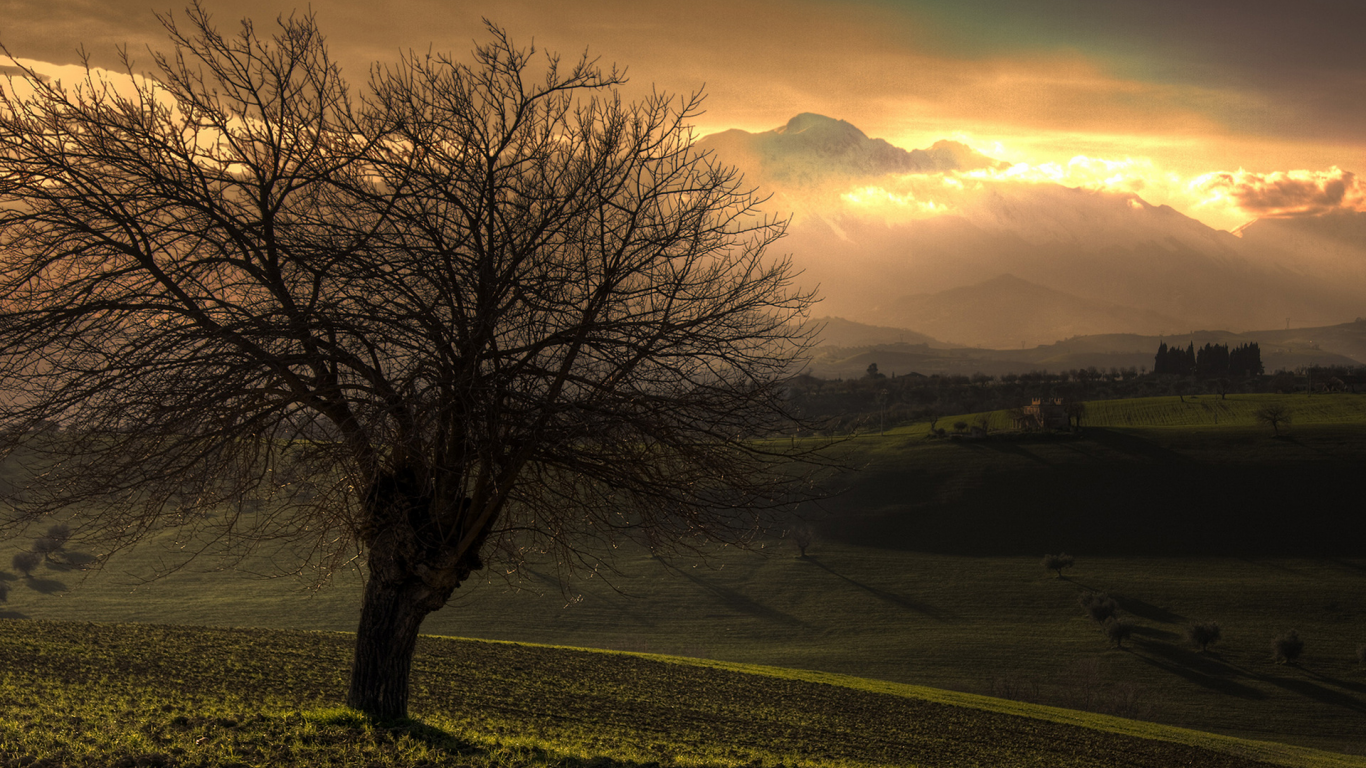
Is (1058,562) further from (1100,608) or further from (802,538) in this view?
(802,538)

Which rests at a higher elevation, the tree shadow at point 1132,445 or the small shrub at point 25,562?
the tree shadow at point 1132,445

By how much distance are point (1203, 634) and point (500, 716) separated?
57.9 metres

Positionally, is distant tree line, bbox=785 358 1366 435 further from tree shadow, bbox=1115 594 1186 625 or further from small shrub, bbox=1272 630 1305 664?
small shrub, bbox=1272 630 1305 664

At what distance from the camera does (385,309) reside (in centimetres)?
932

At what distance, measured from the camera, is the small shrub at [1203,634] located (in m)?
59.3

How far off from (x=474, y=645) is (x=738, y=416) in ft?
83.7

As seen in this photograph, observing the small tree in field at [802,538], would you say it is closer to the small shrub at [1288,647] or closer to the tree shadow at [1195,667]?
the tree shadow at [1195,667]

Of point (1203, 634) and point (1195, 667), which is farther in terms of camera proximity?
point (1203, 634)

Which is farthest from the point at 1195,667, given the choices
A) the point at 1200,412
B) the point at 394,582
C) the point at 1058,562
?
the point at 1200,412

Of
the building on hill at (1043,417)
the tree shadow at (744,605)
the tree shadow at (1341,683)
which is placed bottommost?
the tree shadow at (744,605)

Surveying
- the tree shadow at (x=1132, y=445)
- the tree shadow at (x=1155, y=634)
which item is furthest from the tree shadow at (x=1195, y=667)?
the tree shadow at (x=1132, y=445)

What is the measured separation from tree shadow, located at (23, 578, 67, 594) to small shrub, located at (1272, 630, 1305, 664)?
9261 centimetres

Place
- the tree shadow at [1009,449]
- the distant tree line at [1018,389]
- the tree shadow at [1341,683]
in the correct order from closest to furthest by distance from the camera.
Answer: the tree shadow at [1341,683] → the tree shadow at [1009,449] → the distant tree line at [1018,389]

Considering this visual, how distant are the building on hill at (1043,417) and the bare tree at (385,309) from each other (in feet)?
347
